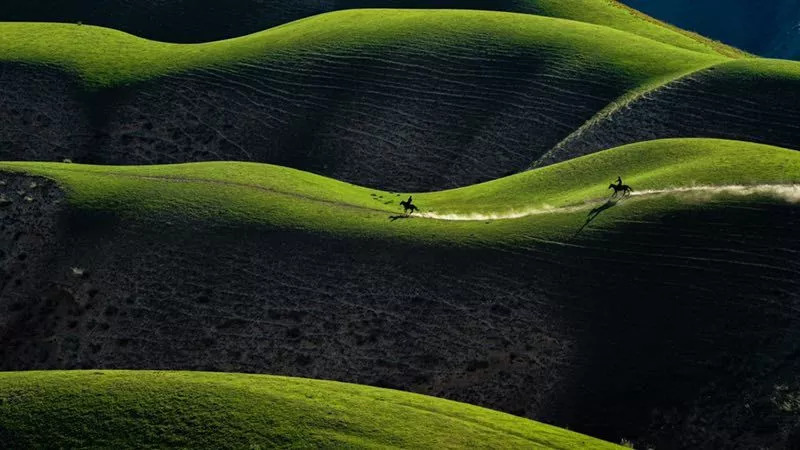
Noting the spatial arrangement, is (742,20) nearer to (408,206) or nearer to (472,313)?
(408,206)

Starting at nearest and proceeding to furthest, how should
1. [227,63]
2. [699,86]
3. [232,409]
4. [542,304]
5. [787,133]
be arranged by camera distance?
[232,409]
[542,304]
[787,133]
[699,86]
[227,63]

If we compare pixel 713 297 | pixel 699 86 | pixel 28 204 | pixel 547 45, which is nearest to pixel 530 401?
pixel 713 297

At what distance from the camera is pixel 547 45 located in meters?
78.4

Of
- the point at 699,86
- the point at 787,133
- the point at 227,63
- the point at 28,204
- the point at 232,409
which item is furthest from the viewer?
the point at 227,63

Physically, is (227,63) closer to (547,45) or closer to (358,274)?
(547,45)

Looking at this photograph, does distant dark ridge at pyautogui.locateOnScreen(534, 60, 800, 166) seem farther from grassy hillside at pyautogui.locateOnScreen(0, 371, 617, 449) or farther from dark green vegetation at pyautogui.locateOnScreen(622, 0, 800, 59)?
dark green vegetation at pyautogui.locateOnScreen(622, 0, 800, 59)

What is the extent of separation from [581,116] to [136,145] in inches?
1208

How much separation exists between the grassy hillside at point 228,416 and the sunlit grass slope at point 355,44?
41.7 m

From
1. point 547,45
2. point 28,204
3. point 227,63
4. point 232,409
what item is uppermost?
point 547,45

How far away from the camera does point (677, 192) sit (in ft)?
171

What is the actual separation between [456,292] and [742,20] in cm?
13922

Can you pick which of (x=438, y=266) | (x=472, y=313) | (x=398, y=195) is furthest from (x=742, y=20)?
(x=472, y=313)

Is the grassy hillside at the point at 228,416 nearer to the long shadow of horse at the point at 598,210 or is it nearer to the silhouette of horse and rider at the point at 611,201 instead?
the long shadow of horse at the point at 598,210

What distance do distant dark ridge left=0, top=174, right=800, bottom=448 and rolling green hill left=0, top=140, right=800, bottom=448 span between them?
0.26 feet
